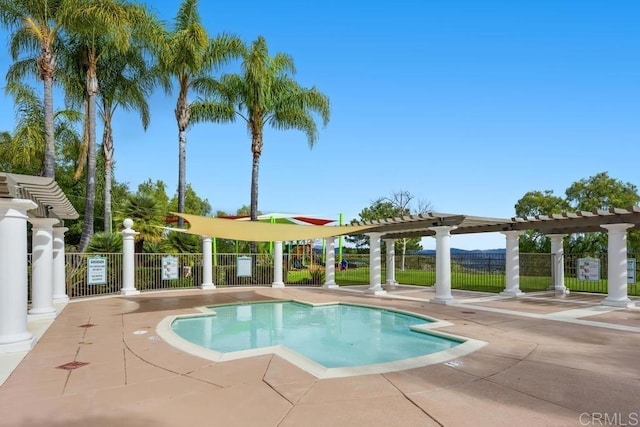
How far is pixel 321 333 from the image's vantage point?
9.58 meters

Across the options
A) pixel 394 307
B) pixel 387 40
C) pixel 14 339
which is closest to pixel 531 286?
pixel 394 307

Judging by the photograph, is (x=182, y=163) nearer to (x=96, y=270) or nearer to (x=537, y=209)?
(x=96, y=270)

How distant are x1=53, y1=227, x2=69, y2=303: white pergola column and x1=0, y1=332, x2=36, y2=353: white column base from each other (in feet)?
19.3

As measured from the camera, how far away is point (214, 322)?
35.3ft

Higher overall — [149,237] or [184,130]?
[184,130]

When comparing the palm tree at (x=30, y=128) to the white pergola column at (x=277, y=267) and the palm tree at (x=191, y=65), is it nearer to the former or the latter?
the palm tree at (x=191, y=65)

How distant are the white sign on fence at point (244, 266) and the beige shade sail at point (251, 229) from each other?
6913 millimetres

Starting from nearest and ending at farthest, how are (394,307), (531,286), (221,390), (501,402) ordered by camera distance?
(501,402), (221,390), (394,307), (531,286)

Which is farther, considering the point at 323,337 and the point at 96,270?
the point at 96,270

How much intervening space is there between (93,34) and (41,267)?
33.5ft

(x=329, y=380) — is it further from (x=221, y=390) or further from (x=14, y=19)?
(x=14, y=19)

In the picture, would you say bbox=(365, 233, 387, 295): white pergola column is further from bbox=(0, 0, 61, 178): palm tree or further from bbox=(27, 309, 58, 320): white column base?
bbox=(0, 0, 61, 178): palm tree

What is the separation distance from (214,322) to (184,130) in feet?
41.3

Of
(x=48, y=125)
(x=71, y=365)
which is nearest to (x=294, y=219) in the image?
(x=48, y=125)
